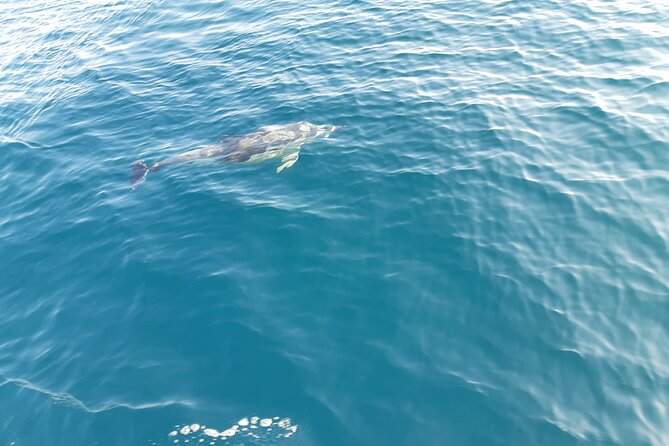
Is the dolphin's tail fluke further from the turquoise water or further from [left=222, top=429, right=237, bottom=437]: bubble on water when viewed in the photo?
[left=222, top=429, right=237, bottom=437]: bubble on water

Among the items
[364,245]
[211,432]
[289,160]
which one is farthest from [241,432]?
[289,160]

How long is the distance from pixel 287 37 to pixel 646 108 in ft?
59.7

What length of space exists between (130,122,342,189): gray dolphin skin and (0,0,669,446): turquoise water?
0.57 meters

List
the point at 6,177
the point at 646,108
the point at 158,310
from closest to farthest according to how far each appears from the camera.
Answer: the point at 158,310 → the point at 646,108 → the point at 6,177

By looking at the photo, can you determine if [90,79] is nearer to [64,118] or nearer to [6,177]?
[64,118]

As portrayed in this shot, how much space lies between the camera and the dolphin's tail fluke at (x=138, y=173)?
21.2m

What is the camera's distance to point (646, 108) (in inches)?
795

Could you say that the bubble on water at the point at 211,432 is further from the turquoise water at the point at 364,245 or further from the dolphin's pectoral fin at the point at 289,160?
the dolphin's pectoral fin at the point at 289,160

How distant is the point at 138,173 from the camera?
21469 mm

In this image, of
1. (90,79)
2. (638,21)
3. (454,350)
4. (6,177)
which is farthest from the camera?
(90,79)

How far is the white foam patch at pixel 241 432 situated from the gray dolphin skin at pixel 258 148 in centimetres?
1050

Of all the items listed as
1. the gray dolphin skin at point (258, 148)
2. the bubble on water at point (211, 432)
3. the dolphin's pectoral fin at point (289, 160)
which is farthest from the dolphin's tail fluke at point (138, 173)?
the bubble on water at point (211, 432)

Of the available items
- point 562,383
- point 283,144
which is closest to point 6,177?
point 283,144

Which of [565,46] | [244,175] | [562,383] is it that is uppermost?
[565,46]
